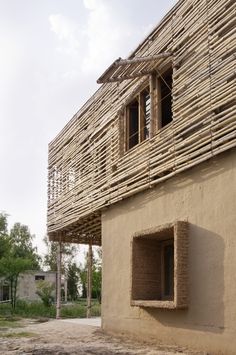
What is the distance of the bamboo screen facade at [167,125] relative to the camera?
7707 mm

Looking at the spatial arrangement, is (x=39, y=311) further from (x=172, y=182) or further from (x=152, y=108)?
(x=172, y=182)

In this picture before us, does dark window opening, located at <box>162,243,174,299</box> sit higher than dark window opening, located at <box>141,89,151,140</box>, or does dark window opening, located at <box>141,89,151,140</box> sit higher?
dark window opening, located at <box>141,89,151,140</box>

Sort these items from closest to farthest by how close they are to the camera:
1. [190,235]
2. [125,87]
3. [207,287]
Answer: [207,287]
[190,235]
[125,87]

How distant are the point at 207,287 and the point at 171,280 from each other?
155 cm

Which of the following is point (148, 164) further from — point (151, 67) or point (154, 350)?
point (154, 350)

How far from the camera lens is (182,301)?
25.3 ft

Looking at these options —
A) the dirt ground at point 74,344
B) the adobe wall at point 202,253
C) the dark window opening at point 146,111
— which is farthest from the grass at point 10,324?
the dark window opening at point 146,111

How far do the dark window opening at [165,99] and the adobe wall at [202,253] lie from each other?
4.74 feet

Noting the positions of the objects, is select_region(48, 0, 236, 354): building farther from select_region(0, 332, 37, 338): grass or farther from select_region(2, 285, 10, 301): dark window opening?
select_region(2, 285, 10, 301): dark window opening

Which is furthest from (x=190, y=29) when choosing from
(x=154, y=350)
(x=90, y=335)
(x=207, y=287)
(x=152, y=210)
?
(x=90, y=335)

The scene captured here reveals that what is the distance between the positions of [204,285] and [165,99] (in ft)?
12.5

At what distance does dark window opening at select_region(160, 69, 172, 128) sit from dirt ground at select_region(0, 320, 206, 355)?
153 inches

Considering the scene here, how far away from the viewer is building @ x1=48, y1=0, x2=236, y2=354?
735cm

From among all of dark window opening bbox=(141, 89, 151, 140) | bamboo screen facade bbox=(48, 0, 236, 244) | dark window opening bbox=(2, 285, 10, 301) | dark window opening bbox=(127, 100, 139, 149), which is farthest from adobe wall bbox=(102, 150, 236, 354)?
dark window opening bbox=(2, 285, 10, 301)
